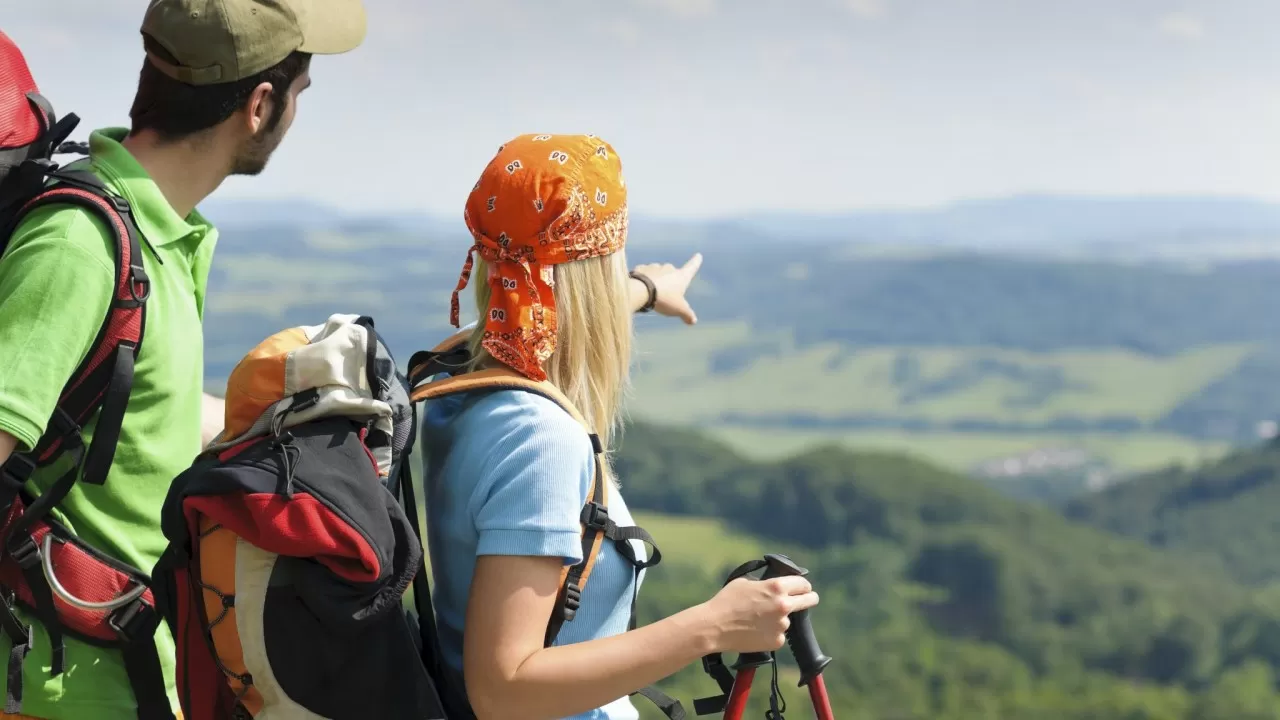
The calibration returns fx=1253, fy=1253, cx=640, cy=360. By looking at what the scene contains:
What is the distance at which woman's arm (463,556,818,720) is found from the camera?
2.37 m

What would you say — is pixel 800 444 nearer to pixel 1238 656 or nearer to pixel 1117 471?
pixel 1117 471

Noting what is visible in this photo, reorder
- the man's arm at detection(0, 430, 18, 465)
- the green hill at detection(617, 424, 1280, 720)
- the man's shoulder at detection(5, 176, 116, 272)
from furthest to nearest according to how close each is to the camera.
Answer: the green hill at detection(617, 424, 1280, 720), the man's shoulder at detection(5, 176, 116, 272), the man's arm at detection(0, 430, 18, 465)

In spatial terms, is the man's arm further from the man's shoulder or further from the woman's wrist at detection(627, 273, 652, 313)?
the woman's wrist at detection(627, 273, 652, 313)

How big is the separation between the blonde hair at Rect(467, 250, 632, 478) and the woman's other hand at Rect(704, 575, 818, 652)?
1.23ft

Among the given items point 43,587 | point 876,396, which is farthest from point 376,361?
point 876,396

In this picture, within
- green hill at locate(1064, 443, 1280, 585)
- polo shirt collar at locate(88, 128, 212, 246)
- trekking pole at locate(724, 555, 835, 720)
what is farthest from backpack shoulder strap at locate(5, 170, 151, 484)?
green hill at locate(1064, 443, 1280, 585)

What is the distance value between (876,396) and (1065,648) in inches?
4289

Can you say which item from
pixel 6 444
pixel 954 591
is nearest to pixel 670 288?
pixel 6 444

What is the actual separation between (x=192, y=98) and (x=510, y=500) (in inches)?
46.5

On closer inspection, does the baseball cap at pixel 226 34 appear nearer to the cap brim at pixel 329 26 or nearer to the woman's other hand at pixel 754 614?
the cap brim at pixel 329 26

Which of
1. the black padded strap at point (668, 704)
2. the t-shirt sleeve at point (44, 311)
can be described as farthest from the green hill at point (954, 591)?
the t-shirt sleeve at point (44, 311)

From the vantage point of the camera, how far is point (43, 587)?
8.39 feet

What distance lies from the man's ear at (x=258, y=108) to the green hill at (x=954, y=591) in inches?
2211

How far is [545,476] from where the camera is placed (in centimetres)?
239
